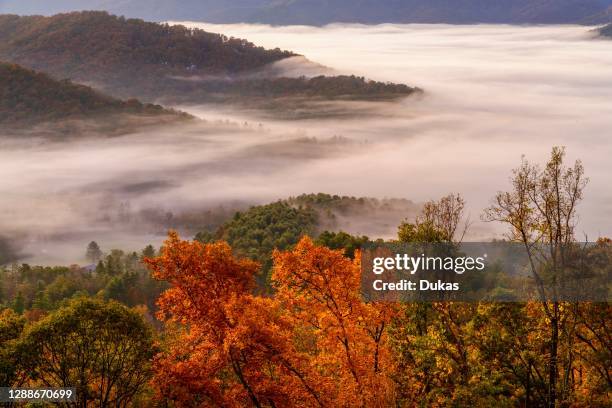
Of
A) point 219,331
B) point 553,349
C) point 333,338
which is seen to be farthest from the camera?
point 333,338

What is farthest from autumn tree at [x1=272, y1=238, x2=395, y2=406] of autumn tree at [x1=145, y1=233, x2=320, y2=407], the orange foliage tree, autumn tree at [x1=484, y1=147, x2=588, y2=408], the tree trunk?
autumn tree at [x1=484, y1=147, x2=588, y2=408]

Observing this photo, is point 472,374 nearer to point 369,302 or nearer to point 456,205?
point 369,302

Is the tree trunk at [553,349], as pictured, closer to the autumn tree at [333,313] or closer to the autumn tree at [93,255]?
the autumn tree at [333,313]

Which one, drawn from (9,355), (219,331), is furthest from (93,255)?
(219,331)

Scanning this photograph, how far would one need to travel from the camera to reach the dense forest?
16000mm

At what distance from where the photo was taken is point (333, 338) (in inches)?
688

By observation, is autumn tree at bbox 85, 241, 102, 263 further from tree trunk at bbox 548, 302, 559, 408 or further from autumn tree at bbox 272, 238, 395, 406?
tree trunk at bbox 548, 302, 559, 408

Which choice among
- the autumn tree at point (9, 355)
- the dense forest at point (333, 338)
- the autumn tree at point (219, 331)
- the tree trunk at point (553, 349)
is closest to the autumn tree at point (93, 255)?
the autumn tree at point (9, 355)

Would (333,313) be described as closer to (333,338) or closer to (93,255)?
(333,338)

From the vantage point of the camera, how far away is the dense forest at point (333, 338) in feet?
52.5

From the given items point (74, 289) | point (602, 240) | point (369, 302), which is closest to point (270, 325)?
point (369, 302)

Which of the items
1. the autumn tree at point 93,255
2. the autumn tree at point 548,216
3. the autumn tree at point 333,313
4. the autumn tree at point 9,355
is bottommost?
the autumn tree at point 93,255

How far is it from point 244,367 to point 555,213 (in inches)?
288

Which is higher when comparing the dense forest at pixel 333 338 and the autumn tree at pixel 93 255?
the dense forest at pixel 333 338
